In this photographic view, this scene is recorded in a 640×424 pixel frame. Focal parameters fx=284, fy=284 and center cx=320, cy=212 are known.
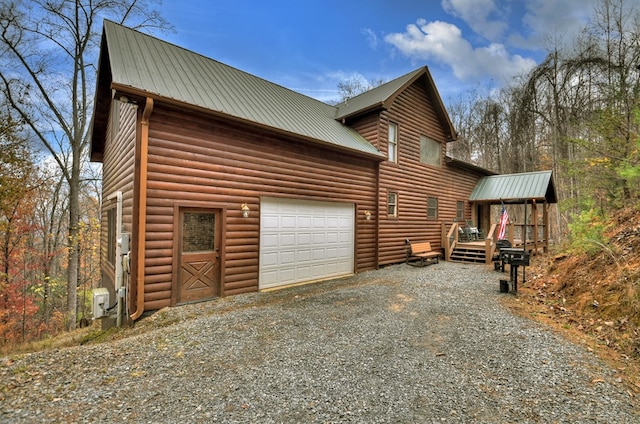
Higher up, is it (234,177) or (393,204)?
(234,177)

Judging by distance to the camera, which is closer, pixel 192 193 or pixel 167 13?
pixel 192 193

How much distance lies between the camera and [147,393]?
2.83 metres

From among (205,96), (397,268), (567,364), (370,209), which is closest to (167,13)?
(205,96)

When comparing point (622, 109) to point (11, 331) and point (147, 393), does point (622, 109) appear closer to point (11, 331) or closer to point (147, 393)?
point (147, 393)

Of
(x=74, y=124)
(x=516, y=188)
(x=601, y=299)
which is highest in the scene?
(x=74, y=124)

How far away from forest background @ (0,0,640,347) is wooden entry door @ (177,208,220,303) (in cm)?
627

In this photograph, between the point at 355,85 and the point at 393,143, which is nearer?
the point at 393,143

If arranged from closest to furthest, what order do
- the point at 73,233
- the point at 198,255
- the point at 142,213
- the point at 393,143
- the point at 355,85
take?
the point at 142,213 < the point at 198,255 < the point at 393,143 < the point at 73,233 < the point at 355,85

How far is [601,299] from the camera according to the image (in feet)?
15.6

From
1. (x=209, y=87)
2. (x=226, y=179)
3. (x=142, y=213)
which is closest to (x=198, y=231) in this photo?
Answer: (x=142, y=213)

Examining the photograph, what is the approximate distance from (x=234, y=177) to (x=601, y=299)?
23.8ft

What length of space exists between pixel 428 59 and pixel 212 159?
17845mm

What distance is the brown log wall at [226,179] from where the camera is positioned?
17.7ft

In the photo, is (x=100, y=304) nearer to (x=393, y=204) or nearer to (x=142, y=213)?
(x=142, y=213)
